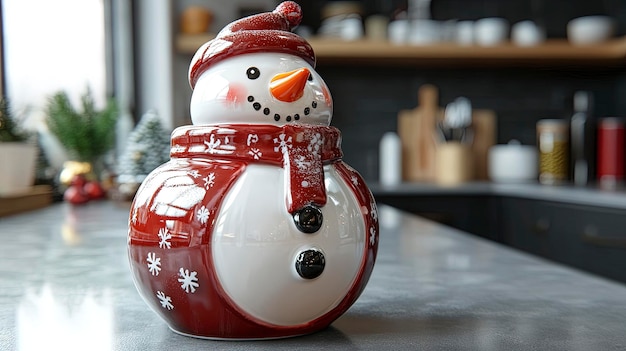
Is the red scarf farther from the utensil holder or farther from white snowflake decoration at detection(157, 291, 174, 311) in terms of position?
the utensil holder

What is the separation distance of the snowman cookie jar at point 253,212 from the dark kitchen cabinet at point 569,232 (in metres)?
1.54

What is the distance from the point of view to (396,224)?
4.65 feet

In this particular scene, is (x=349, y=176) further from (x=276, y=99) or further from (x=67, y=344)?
(x=67, y=344)

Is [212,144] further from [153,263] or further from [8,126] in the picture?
[8,126]

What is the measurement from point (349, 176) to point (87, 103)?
75.2 inches

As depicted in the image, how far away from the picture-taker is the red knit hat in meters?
0.53

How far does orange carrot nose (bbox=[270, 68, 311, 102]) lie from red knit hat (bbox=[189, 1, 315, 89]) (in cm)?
3

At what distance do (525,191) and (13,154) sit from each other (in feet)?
5.18

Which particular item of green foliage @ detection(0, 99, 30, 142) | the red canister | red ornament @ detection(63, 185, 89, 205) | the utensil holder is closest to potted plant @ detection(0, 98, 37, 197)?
green foliage @ detection(0, 99, 30, 142)

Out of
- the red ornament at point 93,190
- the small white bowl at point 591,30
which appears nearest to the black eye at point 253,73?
the red ornament at point 93,190

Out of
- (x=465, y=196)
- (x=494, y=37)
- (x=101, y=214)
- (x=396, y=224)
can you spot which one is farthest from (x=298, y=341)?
(x=494, y=37)

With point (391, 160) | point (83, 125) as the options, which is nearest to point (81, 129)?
point (83, 125)

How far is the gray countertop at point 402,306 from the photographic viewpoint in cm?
50

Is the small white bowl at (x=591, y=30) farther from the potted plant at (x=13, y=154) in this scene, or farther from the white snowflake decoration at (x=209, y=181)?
the white snowflake decoration at (x=209, y=181)
